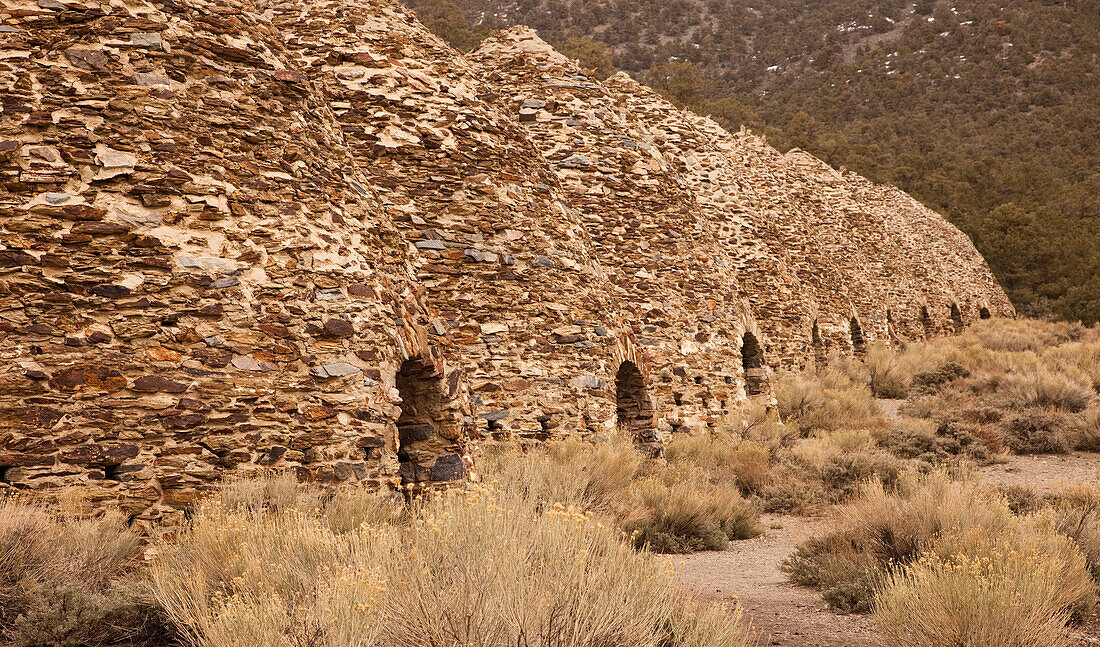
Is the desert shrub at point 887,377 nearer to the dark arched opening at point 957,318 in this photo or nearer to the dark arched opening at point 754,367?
the dark arched opening at point 754,367

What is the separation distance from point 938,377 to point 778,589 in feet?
50.2

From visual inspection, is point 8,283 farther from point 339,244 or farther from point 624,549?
point 624,549

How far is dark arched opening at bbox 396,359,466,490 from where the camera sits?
763cm

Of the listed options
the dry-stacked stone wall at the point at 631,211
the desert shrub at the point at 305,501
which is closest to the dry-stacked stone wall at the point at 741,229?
the dry-stacked stone wall at the point at 631,211

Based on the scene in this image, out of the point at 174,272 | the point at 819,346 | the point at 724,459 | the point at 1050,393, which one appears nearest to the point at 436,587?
the point at 174,272

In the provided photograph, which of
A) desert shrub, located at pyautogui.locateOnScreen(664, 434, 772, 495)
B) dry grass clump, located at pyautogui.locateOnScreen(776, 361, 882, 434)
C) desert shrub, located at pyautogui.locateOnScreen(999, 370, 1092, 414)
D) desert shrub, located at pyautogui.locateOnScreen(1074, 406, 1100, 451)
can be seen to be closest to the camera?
desert shrub, located at pyautogui.locateOnScreen(664, 434, 772, 495)

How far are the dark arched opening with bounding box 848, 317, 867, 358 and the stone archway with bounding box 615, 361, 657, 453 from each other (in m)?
16.5

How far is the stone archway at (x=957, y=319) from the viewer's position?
3728 cm

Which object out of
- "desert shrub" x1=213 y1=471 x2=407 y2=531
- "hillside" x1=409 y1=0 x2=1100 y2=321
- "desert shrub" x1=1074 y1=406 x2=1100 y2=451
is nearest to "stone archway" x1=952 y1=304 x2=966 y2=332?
"hillside" x1=409 y1=0 x2=1100 y2=321

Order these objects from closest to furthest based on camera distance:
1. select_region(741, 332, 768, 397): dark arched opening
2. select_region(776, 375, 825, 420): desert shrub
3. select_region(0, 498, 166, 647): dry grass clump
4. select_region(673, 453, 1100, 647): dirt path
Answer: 1. select_region(0, 498, 166, 647): dry grass clump
2. select_region(673, 453, 1100, 647): dirt path
3. select_region(776, 375, 825, 420): desert shrub
4. select_region(741, 332, 768, 397): dark arched opening

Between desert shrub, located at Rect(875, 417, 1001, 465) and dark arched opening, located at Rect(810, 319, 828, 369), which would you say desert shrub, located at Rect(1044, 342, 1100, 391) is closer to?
desert shrub, located at Rect(875, 417, 1001, 465)

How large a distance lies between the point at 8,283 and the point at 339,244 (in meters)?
2.28

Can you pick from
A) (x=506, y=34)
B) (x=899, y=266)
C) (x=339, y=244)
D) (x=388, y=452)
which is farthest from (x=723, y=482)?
(x=899, y=266)

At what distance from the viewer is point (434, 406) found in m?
7.77
